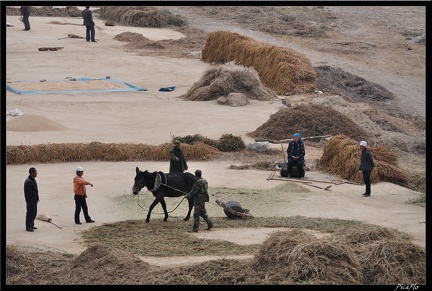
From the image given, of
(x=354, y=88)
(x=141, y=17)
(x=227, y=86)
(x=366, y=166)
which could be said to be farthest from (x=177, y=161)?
(x=141, y=17)

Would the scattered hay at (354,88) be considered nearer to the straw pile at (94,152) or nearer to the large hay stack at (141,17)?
the straw pile at (94,152)

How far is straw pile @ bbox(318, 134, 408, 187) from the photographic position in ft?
92.5

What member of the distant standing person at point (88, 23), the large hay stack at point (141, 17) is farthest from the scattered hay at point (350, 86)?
the large hay stack at point (141, 17)

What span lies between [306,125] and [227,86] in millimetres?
7733

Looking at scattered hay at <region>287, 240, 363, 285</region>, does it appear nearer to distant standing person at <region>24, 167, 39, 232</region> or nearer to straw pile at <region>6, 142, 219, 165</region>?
distant standing person at <region>24, 167, 39, 232</region>

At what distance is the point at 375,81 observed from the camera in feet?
158

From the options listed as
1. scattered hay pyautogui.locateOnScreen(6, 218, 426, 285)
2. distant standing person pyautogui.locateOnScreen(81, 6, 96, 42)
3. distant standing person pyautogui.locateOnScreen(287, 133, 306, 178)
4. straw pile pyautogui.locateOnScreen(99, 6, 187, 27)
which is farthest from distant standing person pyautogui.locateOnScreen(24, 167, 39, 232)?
straw pile pyautogui.locateOnScreen(99, 6, 187, 27)

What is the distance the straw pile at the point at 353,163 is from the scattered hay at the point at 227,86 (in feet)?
38.8

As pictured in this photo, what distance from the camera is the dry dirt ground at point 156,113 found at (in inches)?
939

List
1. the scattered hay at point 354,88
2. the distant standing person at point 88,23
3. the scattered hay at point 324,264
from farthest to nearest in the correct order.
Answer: the distant standing person at point 88,23, the scattered hay at point 354,88, the scattered hay at point 324,264

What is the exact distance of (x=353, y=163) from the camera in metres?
28.4

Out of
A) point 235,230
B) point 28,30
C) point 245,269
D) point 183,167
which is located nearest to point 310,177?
point 183,167

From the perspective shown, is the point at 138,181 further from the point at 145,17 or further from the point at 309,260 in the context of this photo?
the point at 145,17

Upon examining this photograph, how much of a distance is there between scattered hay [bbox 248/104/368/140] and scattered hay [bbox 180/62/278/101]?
21.8ft
